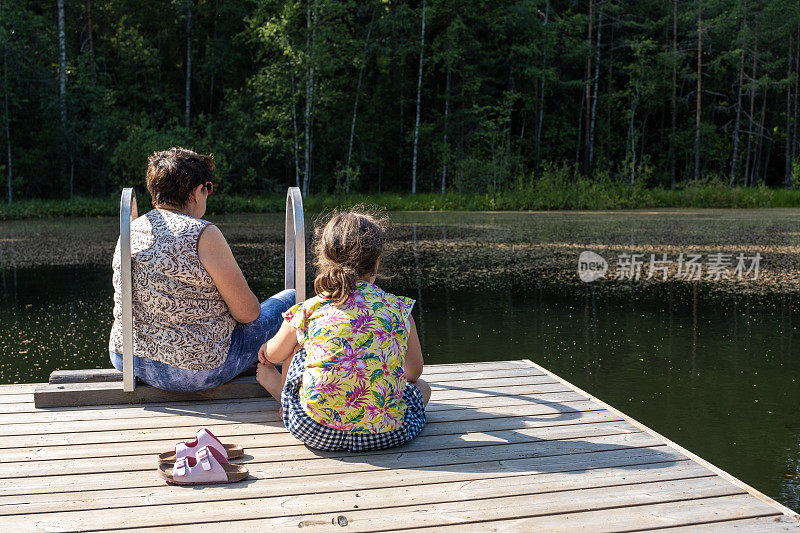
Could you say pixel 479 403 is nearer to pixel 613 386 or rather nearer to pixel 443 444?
pixel 443 444

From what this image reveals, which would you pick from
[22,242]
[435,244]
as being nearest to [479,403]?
[435,244]

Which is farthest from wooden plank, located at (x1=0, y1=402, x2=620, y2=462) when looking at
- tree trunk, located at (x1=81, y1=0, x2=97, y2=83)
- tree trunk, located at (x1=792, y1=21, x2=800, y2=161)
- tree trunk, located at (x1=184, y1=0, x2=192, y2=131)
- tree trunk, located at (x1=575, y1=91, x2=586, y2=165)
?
tree trunk, located at (x1=792, y1=21, x2=800, y2=161)

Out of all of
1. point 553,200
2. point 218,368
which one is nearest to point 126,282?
point 218,368

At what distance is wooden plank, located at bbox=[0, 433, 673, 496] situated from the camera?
7.28 ft

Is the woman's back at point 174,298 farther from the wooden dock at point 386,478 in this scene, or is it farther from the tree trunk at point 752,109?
the tree trunk at point 752,109

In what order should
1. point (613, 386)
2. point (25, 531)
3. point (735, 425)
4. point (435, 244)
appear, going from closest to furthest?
point (25, 531)
point (735, 425)
point (613, 386)
point (435, 244)

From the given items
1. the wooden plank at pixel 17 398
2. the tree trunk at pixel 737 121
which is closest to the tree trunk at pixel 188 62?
the tree trunk at pixel 737 121

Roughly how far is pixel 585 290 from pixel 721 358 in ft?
8.38

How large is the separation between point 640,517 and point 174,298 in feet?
5.53

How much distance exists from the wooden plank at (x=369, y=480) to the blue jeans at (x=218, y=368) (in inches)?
29.6

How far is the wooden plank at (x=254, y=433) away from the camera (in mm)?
2470

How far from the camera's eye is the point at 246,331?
117 inches

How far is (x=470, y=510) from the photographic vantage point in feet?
6.76

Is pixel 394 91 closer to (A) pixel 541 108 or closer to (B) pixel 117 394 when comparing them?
(A) pixel 541 108
